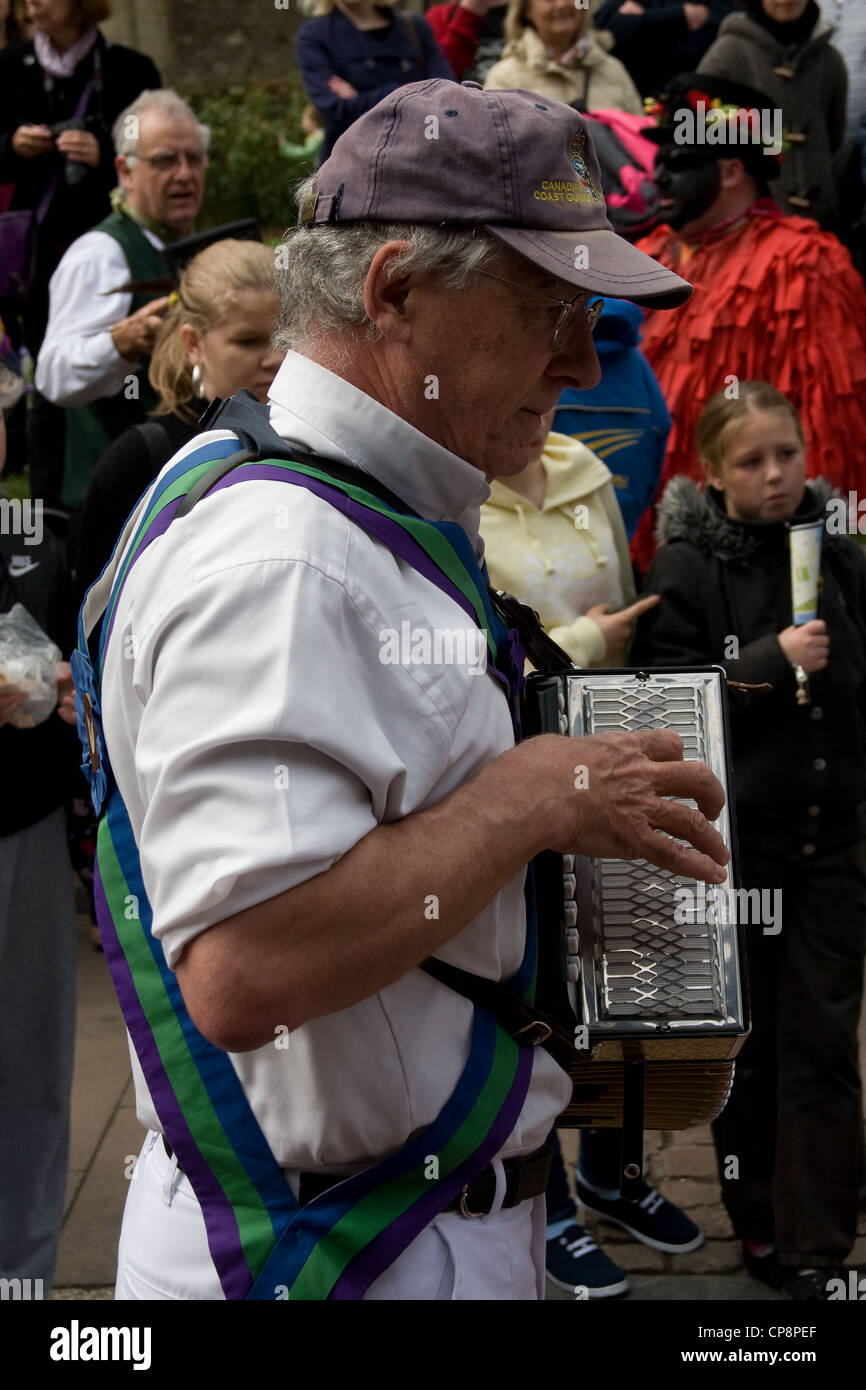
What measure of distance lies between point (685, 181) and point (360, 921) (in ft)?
13.4

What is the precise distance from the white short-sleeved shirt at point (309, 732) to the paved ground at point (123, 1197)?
1.94 m

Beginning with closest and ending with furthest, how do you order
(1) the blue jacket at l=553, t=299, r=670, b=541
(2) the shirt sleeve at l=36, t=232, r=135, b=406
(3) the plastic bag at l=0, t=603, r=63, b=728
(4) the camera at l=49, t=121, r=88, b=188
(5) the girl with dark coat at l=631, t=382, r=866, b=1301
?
(3) the plastic bag at l=0, t=603, r=63, b=728 < (5) the girl with dark coat at l=631, t=382, r=866, b=1301 < (1) the blue jacket at l=553, t=299, r=670, b=541 < (2) the shirt sleeve at l=36, t=232, r=135, b=406 < (4) the camera at l=49, t=121, r=88, b=188

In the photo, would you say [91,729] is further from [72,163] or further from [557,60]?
[557,60]

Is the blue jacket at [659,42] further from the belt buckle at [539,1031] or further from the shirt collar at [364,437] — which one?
the belt buckle at [539,1031]

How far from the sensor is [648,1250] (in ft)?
12.1

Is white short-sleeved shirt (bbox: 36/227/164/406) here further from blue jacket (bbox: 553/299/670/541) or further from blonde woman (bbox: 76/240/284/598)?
blue jacket (bbox: 553/299/670/541)

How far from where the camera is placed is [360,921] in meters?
1.44

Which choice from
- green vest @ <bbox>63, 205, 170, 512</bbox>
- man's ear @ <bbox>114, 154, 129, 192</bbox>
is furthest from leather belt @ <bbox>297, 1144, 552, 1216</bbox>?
man's ear @ <bbox>114, 154, 129, 192</bbox>

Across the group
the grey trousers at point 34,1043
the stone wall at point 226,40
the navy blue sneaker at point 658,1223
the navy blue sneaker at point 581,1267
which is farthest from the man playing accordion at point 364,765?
the stone wall at point 226,40

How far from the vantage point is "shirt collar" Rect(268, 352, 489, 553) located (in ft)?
5.54

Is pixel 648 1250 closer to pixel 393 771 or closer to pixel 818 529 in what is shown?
pixel 818 529

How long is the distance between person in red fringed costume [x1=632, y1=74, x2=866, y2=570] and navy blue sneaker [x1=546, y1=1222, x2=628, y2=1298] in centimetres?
246

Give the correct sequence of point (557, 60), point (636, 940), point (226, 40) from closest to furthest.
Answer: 1. point (636, 940)
2. point (557, 60)
3. point (226, 40)

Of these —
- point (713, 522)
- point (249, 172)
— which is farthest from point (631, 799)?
point (249, 172)
